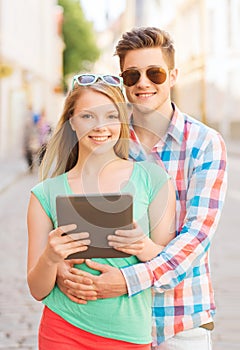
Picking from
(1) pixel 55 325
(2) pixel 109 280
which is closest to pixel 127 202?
(2) pixel 109 280

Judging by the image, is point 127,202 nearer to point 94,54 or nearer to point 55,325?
point 55,325

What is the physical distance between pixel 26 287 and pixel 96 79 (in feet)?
15.8

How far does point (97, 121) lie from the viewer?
7.32 ft

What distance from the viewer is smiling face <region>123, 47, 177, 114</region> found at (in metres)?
2.46

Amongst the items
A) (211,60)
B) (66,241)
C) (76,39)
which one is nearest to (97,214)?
(66,241)

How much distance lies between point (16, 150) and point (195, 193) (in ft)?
101

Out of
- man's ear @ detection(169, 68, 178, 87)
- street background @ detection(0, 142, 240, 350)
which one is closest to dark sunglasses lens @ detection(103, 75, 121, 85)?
man's ear @ detection(169, 68, 178, 87)

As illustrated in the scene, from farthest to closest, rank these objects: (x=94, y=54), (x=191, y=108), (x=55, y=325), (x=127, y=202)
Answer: (x=94, y=54), (x=191, y=108), (x=55, y=325), (x=127, y=202)

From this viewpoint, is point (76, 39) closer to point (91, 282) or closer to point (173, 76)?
point (173, 76)

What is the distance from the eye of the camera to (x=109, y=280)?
85.5 inches

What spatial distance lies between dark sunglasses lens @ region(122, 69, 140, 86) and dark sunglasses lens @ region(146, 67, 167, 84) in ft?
0.14

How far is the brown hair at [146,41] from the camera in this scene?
7.98 feet

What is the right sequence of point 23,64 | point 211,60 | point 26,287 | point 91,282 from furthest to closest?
point 211,60
point 23,64
point 26,287
point 91,282

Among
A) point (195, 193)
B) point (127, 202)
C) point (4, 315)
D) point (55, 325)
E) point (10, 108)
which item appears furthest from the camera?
point (10, 108)
